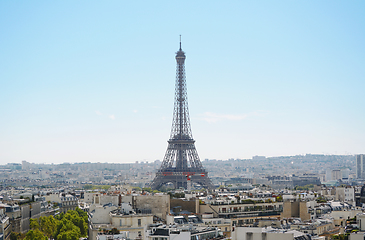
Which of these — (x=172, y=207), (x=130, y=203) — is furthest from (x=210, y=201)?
(x=130, y=203)

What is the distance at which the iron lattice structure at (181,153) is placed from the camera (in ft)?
383

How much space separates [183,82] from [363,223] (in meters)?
79.0

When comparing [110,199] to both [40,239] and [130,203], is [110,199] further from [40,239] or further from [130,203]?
[40,239]

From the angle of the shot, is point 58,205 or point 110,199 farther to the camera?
point 58,205

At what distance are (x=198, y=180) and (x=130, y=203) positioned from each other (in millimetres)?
65061

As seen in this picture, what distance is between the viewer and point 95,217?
47.0m

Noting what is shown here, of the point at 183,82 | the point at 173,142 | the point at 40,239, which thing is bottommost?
the point at 40,239

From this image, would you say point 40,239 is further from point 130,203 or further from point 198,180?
point 198,180

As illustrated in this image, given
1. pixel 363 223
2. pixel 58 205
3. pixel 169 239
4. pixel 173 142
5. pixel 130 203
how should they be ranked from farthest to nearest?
pixel 173 142 → pixel 58 205 → pixel 130 203 → pixel 363 223 → pixel 169 239

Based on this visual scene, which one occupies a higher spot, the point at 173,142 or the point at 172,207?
the point at 173,142

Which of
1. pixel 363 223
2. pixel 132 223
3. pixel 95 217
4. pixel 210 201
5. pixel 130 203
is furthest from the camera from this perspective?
pixel 210 201

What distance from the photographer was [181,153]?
119 meters

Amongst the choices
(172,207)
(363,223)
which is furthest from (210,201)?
(363,223)

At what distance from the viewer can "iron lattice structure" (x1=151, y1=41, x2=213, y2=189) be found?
117m
